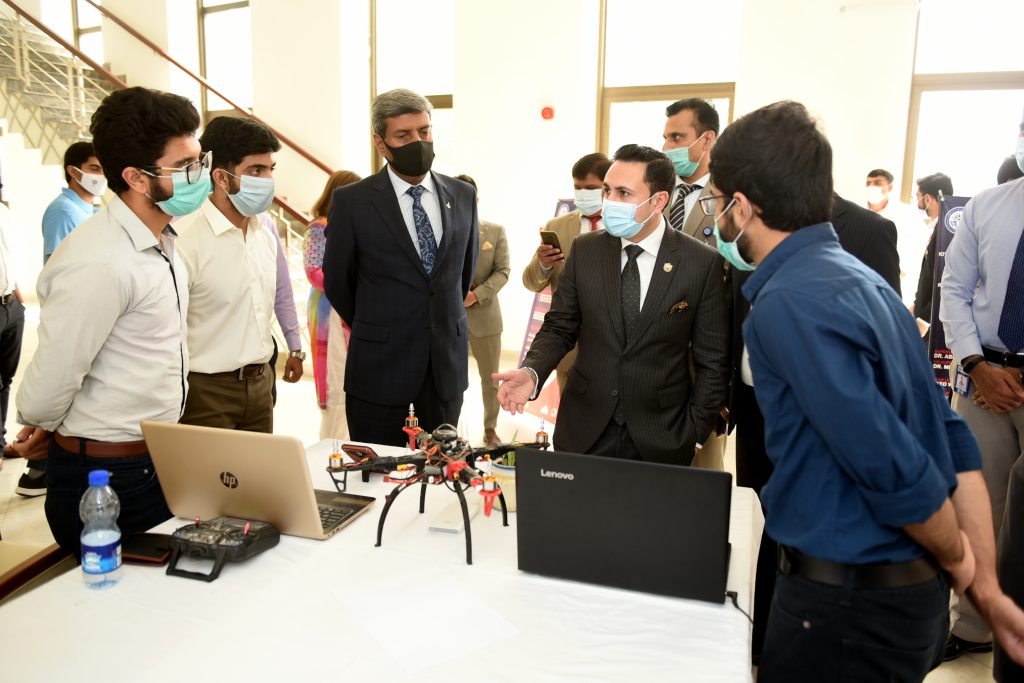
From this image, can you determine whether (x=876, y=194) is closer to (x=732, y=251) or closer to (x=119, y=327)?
(x=732, y=251)

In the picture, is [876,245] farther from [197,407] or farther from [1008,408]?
[197,407]

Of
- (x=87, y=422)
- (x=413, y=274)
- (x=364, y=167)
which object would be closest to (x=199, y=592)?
(x=87, y=422)

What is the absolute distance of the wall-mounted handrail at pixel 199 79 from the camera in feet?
24.2

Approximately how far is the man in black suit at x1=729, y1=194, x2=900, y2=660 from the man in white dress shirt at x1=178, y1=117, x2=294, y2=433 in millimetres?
1574

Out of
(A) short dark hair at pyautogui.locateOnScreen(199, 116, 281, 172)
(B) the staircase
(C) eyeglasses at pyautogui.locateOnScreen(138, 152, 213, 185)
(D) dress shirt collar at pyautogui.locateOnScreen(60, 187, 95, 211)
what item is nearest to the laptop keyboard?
(C) eyeglasses at pyautogui.locateOnScreen(138, 152, 213, 185)

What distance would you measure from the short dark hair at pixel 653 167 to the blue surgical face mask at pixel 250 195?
1.21 metres

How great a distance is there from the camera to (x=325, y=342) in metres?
3.90

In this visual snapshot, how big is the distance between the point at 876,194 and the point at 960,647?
3550 mm

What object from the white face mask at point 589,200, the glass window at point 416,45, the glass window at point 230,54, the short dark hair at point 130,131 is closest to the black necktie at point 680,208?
the white face mask at point 589,200

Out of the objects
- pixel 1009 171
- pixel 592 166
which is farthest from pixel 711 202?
pixel 1009 171

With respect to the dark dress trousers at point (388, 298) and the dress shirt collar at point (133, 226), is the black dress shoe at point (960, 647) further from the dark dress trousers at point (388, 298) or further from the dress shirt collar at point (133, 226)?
the dress shirt collar at point (133, 226)

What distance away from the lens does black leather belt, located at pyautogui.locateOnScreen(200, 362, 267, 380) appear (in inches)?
91.2

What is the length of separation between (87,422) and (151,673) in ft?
2.56

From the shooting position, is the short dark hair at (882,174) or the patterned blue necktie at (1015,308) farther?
the short dark hair at (882,174)
